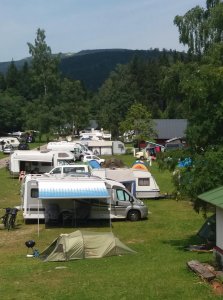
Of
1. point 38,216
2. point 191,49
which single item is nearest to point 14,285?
point 38,216

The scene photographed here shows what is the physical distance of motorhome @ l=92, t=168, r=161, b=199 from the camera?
3066 cm

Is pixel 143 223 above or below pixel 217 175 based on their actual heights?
below

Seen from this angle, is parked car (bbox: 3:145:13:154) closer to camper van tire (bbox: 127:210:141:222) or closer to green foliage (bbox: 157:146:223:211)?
camper van tire (bbox: 127:210:141:222)

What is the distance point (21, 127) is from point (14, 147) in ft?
124

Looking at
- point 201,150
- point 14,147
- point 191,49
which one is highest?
point 191,49

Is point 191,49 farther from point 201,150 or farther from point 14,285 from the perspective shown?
point 14,285

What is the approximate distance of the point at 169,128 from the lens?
73.4 meters

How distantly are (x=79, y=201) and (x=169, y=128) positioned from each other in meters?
49.2

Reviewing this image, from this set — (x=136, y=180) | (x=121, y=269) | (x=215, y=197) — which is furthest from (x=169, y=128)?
(x=215, y=197)

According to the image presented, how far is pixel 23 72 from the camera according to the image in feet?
429

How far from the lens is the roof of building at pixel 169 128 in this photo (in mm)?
72688

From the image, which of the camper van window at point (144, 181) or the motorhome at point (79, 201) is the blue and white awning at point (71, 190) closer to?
the motorhome at point (79, 201)

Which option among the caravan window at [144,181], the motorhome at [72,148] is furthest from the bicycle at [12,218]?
the motorhome at [72,148]

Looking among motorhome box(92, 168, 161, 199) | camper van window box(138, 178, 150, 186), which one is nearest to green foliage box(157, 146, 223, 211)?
motorhome box(92, 168, 161, 199)
